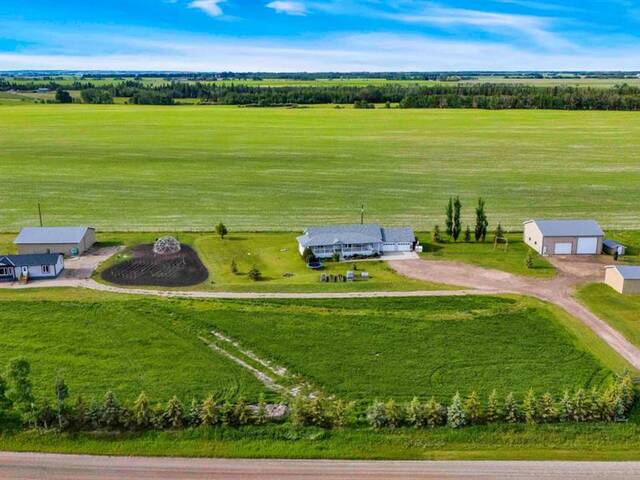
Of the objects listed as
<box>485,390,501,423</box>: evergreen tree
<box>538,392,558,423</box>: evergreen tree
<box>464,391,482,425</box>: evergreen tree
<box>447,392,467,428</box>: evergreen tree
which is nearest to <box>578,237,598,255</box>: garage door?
<box>538,392,558,423</box>: evergreen tree

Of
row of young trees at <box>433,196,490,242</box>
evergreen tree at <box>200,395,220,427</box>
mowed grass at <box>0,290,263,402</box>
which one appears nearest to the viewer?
evergreen tree at <box>200,395,220,427</box>

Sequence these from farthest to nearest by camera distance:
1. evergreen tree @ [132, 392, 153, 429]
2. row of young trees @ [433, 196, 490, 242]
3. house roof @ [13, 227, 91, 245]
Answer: row of young trees @ [433, 196, 490, 242], house roof @ [13, 227, 91, 245], evergreen tree @ [132, 392, 153, 429]

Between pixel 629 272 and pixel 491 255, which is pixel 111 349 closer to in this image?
pixel 491 255

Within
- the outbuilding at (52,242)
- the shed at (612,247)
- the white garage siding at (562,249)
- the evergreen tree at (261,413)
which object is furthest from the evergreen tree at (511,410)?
the outbuilding at (52,242)

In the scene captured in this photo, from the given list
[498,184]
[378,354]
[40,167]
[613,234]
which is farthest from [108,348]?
[40,167]

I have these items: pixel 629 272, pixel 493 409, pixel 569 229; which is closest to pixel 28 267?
pixel 493 409

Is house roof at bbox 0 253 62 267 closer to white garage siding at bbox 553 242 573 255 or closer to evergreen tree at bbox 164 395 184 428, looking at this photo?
evergreen tree at bbox 164 395 184 428
